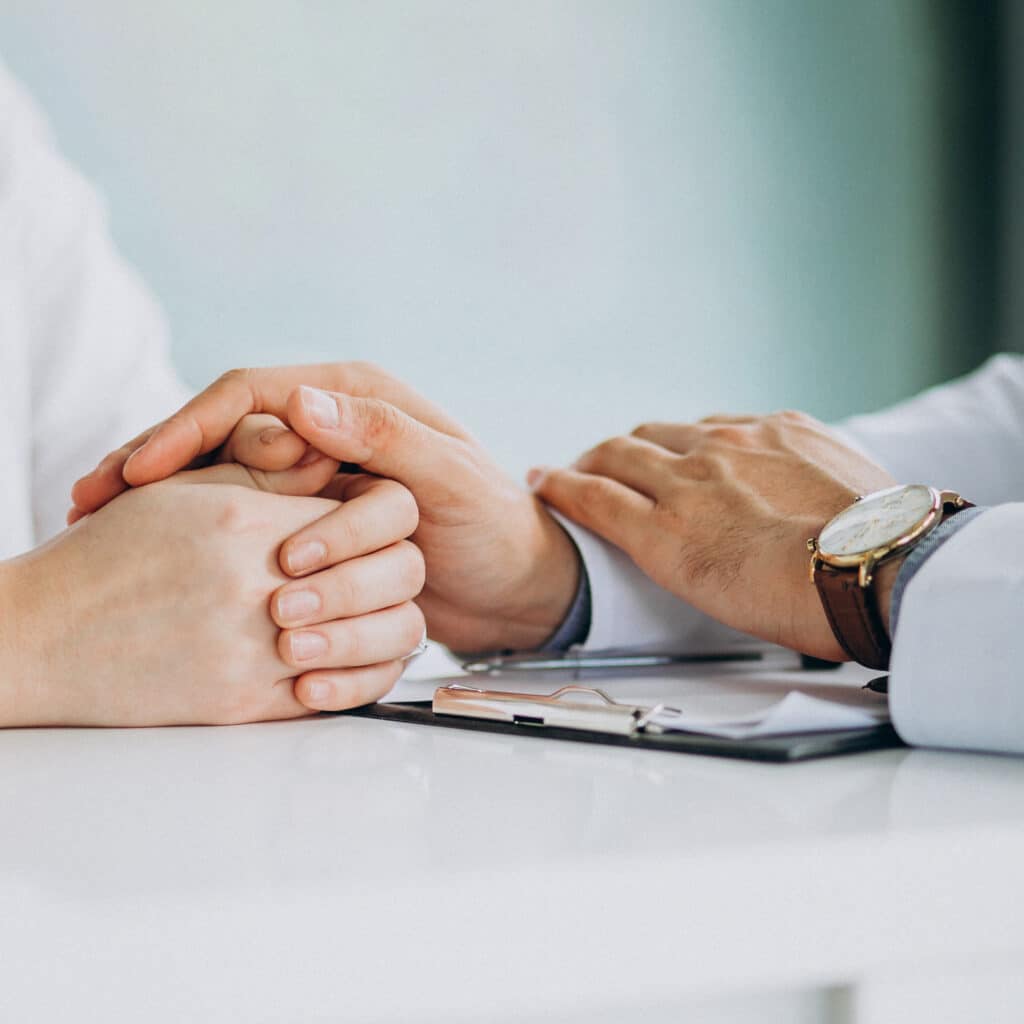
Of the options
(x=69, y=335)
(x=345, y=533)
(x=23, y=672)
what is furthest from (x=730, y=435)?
(x=69, y=335)

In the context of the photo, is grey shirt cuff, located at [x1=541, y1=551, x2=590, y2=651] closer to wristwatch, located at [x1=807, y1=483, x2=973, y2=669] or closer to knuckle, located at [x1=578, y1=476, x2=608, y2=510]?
knuckle, located at [x1=578, y1=476, x2=608, y2=510]

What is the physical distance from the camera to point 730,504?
29.4 inches

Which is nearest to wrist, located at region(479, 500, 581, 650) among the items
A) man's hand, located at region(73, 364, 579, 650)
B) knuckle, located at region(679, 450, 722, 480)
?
man's hand, located at region(73, 364, 579, 650)

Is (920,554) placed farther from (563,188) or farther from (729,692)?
(563,188)

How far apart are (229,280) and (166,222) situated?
5.3 inches

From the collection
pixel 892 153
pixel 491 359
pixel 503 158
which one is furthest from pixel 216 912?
pixel 892 153

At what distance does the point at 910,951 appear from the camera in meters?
0.29

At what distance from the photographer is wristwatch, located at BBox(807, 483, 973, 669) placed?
0.55m

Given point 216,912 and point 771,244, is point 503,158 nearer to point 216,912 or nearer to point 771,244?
point 771,244

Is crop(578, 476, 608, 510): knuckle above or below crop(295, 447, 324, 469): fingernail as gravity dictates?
below

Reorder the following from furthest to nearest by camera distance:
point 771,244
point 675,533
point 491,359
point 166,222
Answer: point 771,244
point 491,359
point 166,222
point 675,533

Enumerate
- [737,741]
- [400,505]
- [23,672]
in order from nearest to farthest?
1. [737,741]
2. [23,672]
3. [400,505]

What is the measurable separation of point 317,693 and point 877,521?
30 centimetres

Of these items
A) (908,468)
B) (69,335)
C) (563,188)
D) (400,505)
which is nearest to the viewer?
(400,505)
